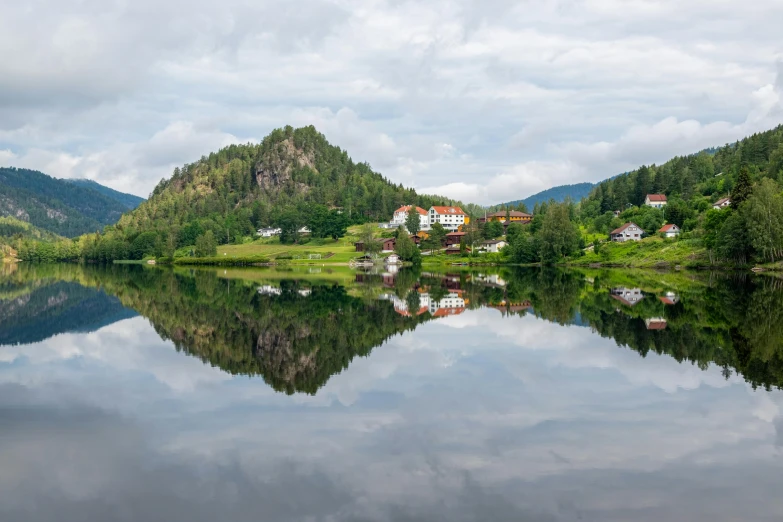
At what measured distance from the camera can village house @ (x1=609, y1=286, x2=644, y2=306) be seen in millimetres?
46156

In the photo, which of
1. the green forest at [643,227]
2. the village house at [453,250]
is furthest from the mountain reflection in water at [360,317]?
the village house at [453,250]

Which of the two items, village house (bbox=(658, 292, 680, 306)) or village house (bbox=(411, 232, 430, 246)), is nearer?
village house (bbox=(658, 292, 680, 306))

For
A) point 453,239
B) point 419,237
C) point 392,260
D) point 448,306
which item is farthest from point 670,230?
point 448,306

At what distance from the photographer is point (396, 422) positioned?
15.8 m

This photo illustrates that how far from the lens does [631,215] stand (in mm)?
152000

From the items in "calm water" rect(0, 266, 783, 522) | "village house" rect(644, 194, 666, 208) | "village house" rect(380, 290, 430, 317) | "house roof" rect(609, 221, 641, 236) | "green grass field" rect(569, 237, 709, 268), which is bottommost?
"village house" rect(380, 290, 430, 317)

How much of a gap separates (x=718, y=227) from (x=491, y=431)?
3499 inches

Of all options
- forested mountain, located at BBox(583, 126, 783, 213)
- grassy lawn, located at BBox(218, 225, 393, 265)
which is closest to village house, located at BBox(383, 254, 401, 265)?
grassy lawn, located at BBox(218, 225, 393, 265)

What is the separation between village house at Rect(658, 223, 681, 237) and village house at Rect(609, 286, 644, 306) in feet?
250

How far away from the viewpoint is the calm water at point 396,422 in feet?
37.0

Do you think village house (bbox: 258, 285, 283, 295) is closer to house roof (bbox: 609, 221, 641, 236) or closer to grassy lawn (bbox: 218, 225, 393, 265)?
grassy lawn (bbox: 218, 225, 393, 265)

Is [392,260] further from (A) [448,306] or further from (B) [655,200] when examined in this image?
(A) [448,306]

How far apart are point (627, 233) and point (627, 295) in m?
91.7

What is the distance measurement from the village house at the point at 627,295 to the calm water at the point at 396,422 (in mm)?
11602
